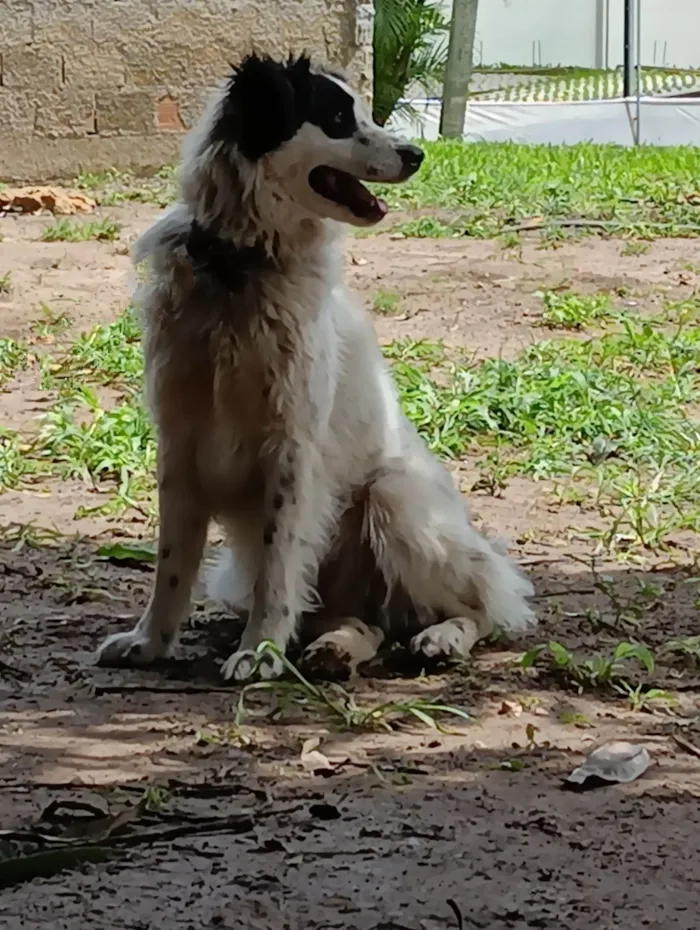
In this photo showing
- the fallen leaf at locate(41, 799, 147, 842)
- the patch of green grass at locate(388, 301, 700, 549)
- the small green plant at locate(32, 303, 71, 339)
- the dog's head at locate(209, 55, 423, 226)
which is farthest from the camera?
the small green plant at locate(32, 303, 71, 339)

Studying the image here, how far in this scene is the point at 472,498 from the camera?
5320mm

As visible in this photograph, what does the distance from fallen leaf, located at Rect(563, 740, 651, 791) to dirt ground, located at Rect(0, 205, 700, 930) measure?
0.09 ft

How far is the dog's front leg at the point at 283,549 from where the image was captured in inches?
143

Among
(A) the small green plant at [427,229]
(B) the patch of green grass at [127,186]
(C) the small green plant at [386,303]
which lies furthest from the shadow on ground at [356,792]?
(B) the patch of green grass at [127,186]

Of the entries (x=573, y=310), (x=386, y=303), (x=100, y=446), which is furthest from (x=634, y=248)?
(x=100, y=446)

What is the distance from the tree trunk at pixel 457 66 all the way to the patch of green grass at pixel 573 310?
9.21 m

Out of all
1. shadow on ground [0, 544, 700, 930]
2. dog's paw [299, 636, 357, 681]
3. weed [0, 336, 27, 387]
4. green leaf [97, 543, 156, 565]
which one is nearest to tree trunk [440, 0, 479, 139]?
weed [0, 336, 27, 387]

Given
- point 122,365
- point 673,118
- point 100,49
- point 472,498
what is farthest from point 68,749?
point 673,118

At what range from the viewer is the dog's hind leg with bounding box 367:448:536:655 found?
12.6ft

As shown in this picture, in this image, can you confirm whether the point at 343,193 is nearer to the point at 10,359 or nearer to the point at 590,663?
the point at 590,663

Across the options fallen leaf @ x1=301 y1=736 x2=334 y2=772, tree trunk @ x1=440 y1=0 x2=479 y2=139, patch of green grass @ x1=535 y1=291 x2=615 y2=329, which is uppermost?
tree trunk @ x1=440 y1=0 x2=479 y2=139

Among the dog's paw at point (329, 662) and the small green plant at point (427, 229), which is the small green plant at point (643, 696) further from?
the small green plant at point (427, 229)

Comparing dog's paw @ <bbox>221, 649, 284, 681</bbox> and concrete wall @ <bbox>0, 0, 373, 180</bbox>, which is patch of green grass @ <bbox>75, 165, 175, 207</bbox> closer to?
concrete wall @ <bbox>0, 0, 373, 180</bbox>

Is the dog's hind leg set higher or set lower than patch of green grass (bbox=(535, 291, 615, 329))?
lower
